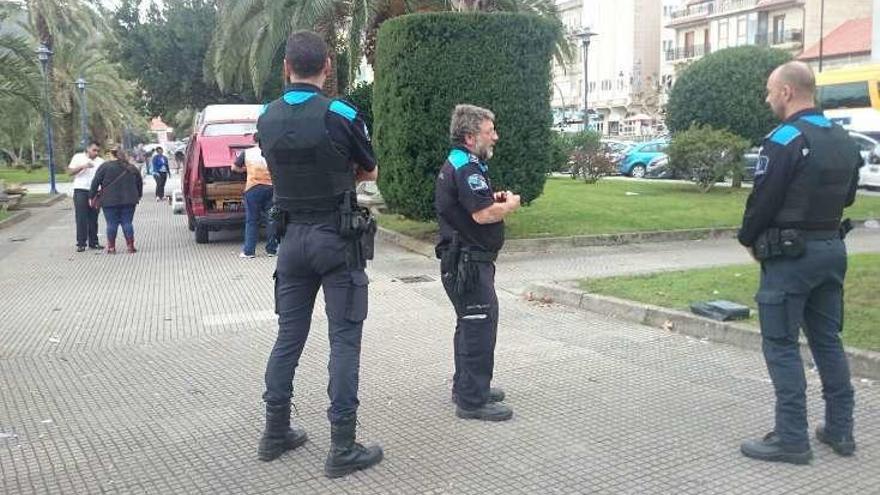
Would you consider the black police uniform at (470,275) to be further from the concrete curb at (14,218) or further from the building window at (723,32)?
the building window at (723,32)

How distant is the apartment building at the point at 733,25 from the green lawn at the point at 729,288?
51.2 meters

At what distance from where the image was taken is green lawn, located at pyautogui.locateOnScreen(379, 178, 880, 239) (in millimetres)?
13211

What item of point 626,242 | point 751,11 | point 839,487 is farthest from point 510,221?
point 751,11

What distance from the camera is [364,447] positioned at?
4297 millimetres

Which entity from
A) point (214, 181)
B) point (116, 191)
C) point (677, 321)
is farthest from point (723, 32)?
point (677, 321)

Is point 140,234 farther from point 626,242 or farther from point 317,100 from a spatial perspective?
point 317,100

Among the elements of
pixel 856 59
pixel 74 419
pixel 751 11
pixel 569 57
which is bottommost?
pixel 74 419

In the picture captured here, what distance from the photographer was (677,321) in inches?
278

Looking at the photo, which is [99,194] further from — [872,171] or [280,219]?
[872,171]

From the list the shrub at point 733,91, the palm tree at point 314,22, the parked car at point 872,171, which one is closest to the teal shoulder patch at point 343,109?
the palm tree at point 314,22

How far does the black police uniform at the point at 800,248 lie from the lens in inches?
162

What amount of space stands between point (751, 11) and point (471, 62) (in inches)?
2349

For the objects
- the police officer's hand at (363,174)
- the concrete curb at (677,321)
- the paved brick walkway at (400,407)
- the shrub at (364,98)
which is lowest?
the paved brick walkway at (400,407)

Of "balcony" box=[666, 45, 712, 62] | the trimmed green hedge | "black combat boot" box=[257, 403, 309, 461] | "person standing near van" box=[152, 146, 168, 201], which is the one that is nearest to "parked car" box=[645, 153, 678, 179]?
"person standing near van" box=[152, 146, 168, 201]
